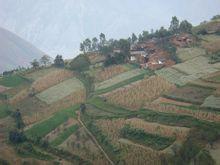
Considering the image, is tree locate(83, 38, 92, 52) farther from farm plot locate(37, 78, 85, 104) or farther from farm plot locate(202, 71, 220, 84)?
farm plot locate(202, 71, 220, 84)

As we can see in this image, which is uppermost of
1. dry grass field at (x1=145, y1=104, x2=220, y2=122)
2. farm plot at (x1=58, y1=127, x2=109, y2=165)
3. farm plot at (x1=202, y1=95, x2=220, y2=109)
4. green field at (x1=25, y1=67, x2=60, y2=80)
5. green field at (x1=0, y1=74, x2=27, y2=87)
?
green field at (x1=25, y1=67, x2=60, y2=80)

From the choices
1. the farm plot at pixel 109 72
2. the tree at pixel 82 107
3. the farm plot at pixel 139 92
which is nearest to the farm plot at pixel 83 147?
the tree at pixel 82 107

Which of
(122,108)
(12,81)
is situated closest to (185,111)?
(122,108)

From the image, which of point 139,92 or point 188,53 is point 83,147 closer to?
point 139,92

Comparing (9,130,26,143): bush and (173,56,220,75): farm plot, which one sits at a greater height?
(173,56,220,75): farm plot

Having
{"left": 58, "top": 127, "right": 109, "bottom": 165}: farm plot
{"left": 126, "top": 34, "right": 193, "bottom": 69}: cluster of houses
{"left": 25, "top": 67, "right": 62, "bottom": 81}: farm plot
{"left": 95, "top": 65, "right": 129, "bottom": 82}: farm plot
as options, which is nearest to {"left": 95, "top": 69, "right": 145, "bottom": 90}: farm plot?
{"left": 95, "top": 65, "right": 129, "bottom": 82}: farm plot

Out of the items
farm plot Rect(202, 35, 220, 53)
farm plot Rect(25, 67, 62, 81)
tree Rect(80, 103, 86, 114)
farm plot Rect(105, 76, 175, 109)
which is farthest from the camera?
farm plot Rect(25, 67, 62, 81)

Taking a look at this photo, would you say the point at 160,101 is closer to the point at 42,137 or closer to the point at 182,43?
the point at 42,137

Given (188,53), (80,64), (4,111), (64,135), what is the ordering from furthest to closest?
(80,64) < (188,53) < (4,111) < (64,135)

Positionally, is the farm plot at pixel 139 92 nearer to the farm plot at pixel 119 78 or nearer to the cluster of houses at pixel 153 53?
the farm plot at pixel 119 78
